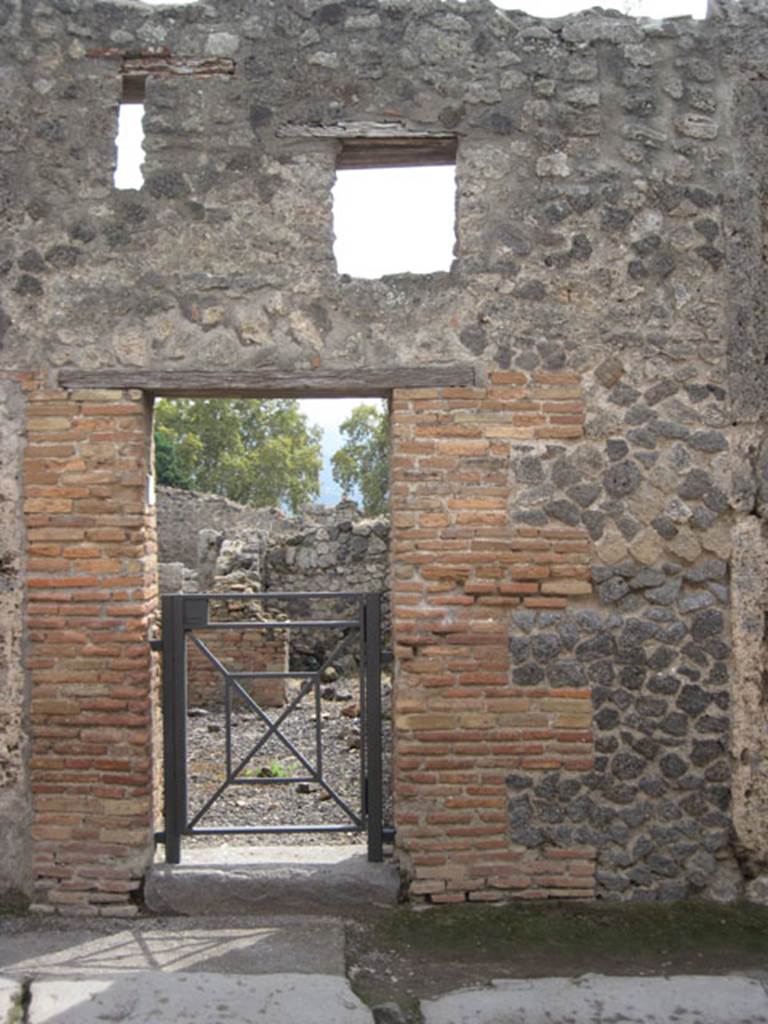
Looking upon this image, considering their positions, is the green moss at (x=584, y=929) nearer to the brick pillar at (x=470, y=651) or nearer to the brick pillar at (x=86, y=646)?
the brick pillar at (x=470, y=651)

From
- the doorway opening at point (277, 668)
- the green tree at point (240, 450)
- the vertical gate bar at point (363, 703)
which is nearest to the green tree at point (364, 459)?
the green tree at point (240, 450)

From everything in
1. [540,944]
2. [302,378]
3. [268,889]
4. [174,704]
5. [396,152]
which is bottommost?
[540,944]

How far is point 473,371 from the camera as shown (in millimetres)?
5098

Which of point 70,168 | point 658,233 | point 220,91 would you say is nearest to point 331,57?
point 220,91

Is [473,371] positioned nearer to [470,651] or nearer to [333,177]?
[333,177]

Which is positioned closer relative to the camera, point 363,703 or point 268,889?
point 268,889

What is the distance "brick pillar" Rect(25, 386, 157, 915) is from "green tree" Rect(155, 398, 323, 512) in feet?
112

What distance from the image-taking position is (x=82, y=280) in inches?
200

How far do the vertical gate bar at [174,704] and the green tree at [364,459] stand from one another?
3722 cm

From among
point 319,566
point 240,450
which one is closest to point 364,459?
point 240,450

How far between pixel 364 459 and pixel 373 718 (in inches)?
1610

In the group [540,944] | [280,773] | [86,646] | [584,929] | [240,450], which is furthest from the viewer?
[240,450]

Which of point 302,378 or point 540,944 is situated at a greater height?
point 302,378

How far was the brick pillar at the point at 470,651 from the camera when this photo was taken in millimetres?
5074
